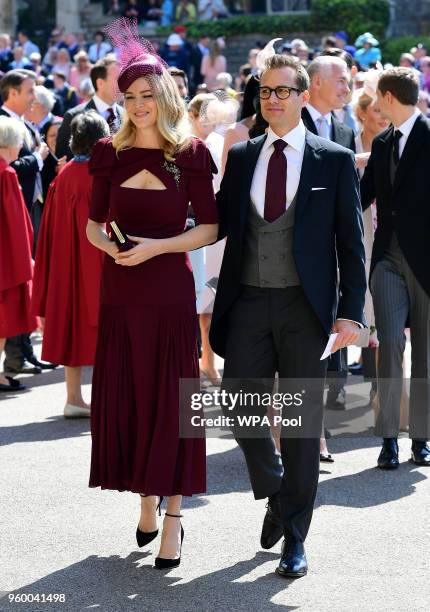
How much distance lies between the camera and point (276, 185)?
5266 mm

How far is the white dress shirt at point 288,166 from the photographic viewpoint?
5.27 meters

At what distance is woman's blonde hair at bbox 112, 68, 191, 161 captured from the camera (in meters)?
5.31

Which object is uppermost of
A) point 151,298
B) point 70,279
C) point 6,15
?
point 6,15

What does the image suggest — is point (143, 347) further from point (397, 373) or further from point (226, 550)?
point (397, 373)

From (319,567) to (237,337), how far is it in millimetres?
1019

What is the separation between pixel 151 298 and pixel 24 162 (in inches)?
199

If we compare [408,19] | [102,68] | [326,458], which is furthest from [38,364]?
[408,19]

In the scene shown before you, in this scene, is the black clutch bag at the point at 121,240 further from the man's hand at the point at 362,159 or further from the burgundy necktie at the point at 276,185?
the man's hand at the point at 362,159

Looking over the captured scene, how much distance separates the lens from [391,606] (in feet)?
15.9

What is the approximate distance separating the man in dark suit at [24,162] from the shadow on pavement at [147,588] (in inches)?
193

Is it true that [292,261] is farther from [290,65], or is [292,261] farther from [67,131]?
[67,131]

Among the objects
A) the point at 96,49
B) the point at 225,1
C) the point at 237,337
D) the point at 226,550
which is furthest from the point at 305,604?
the point at 225,1

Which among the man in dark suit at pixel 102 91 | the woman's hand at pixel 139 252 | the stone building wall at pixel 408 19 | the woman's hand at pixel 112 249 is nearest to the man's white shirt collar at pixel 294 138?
the woman's hand at pixel 139 252

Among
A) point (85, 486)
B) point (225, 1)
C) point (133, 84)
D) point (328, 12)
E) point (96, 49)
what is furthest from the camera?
point (225, 1)
